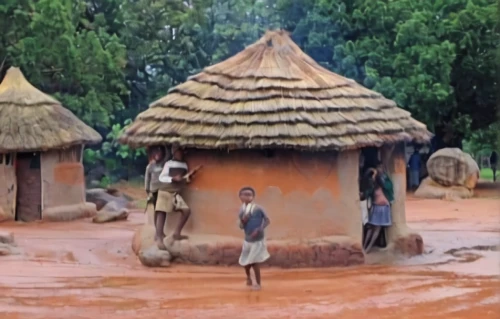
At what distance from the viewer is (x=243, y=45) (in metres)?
25.7

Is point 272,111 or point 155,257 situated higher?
point 272,111

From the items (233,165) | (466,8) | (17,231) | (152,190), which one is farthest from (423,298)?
(466,8)

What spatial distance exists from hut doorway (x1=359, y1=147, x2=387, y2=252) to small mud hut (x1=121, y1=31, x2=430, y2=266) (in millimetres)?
360

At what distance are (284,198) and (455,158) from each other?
11.2 metres

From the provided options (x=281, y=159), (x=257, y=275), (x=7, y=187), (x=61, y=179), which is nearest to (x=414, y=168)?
(x=61, y=179)

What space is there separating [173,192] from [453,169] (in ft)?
38.1

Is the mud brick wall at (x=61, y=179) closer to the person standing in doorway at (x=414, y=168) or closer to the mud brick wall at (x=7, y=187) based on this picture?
the mud brick wall at (x=7, y=187)

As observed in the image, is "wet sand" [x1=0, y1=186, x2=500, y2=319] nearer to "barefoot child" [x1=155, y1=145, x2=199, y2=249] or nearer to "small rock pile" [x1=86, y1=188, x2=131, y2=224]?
"barefoot child" [x1=155, y1=145, x2=199, y2=249]

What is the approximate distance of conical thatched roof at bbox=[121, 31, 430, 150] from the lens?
11977mm

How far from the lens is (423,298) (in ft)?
33.2

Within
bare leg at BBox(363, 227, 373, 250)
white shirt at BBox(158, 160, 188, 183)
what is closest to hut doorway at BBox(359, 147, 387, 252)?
bare leg at BBox(363, 227, 373, 250)

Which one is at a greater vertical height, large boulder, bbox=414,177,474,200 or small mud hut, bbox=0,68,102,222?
small mud hut, bbox=0,68,102,222

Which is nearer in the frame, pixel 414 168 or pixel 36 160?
pixel 36 160

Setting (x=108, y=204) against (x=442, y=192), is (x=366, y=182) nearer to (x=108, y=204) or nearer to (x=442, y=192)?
(x=108, y=204)
